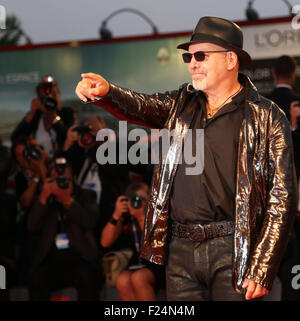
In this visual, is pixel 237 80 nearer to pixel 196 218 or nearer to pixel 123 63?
pixel 196 218

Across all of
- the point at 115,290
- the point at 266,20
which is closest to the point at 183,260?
the point at 115,290

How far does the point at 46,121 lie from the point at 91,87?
9.39 feet

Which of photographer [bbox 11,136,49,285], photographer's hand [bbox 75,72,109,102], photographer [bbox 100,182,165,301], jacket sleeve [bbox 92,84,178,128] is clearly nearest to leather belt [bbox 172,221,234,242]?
jacket sleeve [bbox 92,84,178,128]

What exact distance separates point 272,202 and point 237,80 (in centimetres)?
60

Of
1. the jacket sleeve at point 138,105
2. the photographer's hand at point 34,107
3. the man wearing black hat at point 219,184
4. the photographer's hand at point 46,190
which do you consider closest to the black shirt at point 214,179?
the man wearing black hat at point 219,184

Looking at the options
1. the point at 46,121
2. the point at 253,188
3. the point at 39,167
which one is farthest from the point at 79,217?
the point at 253,188

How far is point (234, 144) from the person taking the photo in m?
2.44

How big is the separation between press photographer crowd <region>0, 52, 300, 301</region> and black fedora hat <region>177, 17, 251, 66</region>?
1736 mm

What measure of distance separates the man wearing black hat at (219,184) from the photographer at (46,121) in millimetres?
2565

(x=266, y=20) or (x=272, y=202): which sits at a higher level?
(x=266, y=20)

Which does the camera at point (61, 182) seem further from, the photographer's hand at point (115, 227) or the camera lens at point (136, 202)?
the camera lens at point (136, 202)

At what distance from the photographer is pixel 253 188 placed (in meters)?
2.39

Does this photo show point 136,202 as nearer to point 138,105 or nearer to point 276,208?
point 138,105

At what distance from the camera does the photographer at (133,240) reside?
3990 millimetres
